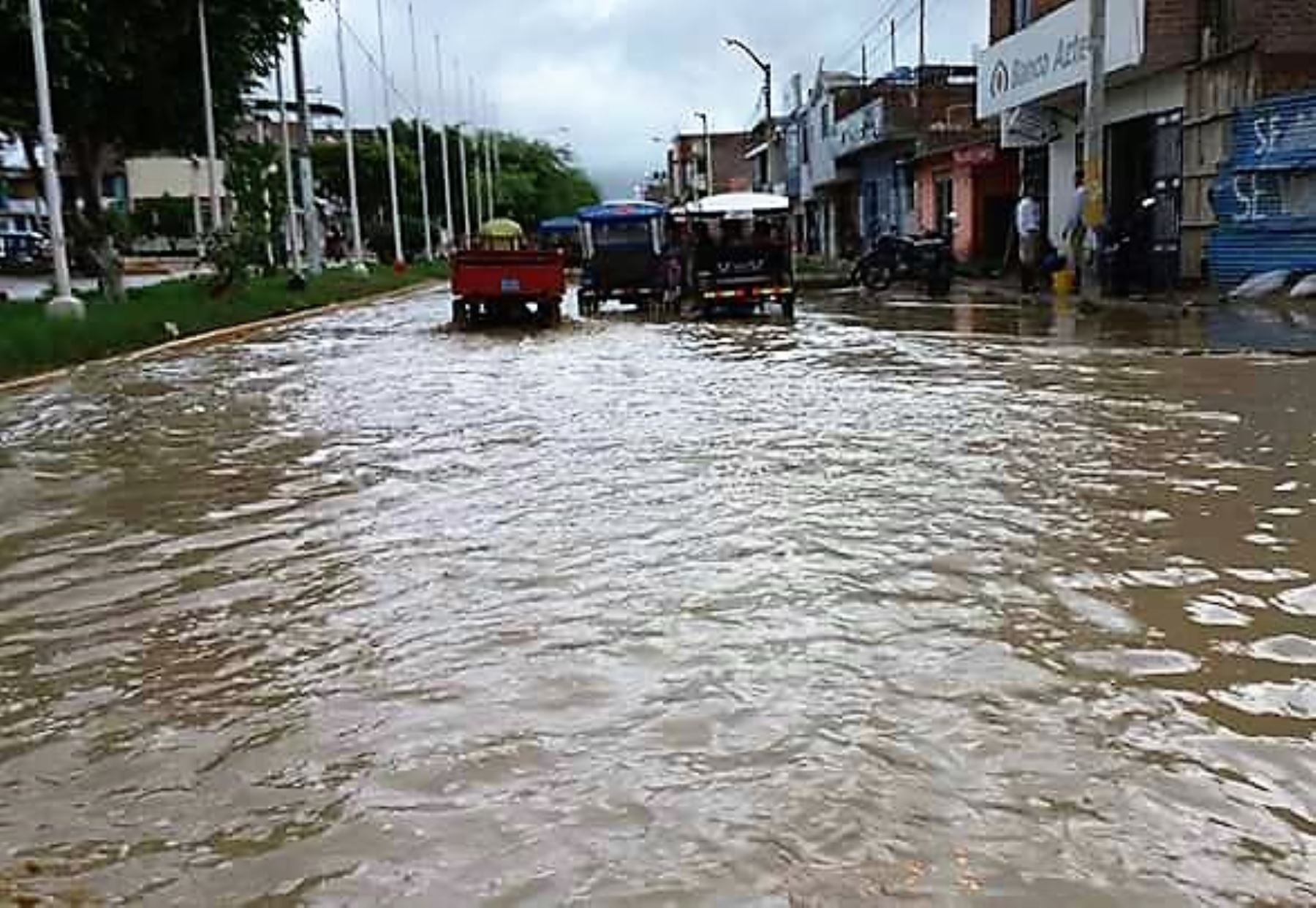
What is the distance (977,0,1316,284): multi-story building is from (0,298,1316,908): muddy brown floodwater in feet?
37.3

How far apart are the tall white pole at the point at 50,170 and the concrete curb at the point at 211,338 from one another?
1.21 meters

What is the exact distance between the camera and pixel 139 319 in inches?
829

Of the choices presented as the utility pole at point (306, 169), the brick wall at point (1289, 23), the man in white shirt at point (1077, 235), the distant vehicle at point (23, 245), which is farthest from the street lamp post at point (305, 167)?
the brick wall at point (1289, 23)

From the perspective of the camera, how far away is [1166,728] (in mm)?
4418

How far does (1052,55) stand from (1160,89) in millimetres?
2486

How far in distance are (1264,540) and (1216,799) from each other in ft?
10.6

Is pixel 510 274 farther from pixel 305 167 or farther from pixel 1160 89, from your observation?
pixel 305 167

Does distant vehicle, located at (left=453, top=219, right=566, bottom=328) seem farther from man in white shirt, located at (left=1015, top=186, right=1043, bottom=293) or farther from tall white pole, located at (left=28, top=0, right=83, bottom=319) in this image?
man in white shirt, located at (left=1015, top=186, right=1043, bottom=293)

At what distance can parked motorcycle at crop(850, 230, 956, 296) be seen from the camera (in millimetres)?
28062

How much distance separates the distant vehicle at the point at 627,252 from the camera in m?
27.7

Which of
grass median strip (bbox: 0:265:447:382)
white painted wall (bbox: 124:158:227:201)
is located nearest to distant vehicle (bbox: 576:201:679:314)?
grass median strip (bbox: 0:265:447:382)

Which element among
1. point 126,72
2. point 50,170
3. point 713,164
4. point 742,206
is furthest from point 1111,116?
point 713,164

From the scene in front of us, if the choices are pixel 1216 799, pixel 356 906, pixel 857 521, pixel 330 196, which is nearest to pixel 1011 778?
pixel 1216 799

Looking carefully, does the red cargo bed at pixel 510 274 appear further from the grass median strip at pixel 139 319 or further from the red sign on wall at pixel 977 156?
the red sign on wall at pixel 977 156
